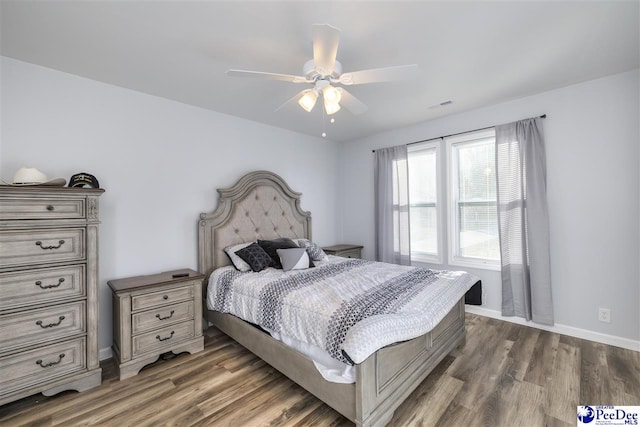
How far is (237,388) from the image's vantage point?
204 centimetres

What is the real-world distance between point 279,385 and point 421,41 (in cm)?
276

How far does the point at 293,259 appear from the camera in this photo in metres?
2.95

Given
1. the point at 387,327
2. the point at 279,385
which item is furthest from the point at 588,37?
the point at 279,385

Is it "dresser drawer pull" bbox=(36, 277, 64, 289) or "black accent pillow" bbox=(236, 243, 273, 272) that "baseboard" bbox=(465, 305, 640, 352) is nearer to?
"black accent pillow" bbox=(236, 243, 273, 272)

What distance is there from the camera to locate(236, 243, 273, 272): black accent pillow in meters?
2.88

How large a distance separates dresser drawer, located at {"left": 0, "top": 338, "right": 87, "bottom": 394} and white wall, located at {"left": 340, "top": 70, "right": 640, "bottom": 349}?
4.36m

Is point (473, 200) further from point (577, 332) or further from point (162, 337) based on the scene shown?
point (162, 337)

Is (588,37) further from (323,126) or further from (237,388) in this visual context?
(237,388)

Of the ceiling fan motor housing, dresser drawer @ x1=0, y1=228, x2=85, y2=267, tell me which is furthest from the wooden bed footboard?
the ceiling fan motor housing

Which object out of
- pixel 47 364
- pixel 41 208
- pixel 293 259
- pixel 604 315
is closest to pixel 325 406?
pixel 293 259

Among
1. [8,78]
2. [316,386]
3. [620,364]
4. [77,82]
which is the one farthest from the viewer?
[77,82]

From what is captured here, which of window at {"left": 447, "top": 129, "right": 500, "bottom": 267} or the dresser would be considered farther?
window at {"left": 447, "top": 129, "right": 500, "bottom": 267}

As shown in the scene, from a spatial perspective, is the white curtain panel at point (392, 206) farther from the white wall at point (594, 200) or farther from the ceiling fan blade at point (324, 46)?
the ceiling fan blade at point (324, 46)

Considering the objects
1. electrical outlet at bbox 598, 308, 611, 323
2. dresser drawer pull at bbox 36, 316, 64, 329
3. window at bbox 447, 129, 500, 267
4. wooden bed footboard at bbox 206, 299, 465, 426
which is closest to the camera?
wooden bed footboard at bbox 206, 299, 465, 426
